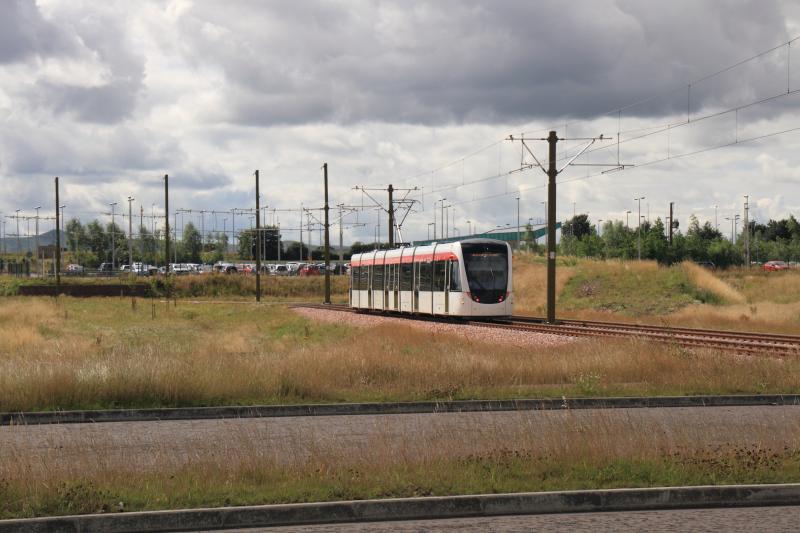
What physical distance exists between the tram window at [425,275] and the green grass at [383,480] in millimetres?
32874

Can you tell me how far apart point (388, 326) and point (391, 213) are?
98.3 ft

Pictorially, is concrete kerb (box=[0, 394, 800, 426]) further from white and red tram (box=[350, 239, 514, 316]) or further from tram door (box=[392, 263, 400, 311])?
tram door (box=[392, 263, 400, 311])

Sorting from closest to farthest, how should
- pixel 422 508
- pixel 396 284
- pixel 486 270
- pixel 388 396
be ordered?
1. pixel 422 508
2. pixel 388 396
3. pixel 486 270
4. pixel 396 284

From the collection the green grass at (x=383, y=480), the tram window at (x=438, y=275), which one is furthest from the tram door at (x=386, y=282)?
the green grass at (x=383, y=480)

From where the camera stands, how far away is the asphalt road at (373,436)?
1151cm

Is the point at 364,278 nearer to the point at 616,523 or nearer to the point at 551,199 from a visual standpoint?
the point at 551,199

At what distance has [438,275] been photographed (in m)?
43.2

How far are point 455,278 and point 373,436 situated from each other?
2818 centimetres

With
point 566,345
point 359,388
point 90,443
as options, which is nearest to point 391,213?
point 566,345

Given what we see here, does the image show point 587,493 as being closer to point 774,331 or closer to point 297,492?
point 297,492

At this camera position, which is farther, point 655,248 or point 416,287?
point 655,248

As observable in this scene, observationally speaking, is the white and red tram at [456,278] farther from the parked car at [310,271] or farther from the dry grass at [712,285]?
the parked car at [310,271]

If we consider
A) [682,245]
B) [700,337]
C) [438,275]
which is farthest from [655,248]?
[700,337]

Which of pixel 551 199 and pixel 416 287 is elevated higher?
pixel 551 199
